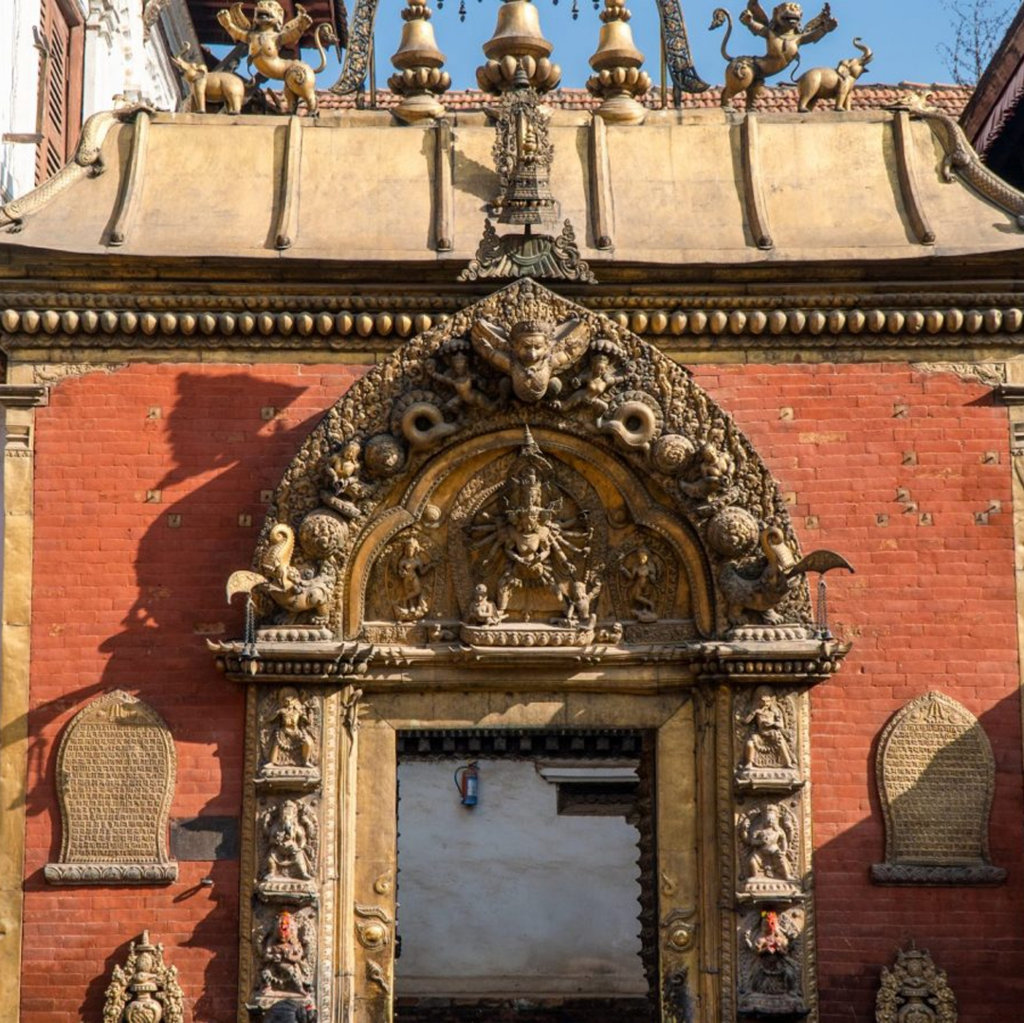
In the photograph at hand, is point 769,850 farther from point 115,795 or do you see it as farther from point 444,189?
point 444,189

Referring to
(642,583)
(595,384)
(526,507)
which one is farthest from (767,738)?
(595,384)

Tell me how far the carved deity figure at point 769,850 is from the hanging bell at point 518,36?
20.7ft

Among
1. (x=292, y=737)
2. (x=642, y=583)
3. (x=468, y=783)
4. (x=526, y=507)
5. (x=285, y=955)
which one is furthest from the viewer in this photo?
(x=468, y=783)

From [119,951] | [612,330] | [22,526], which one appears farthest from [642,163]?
[119,951]

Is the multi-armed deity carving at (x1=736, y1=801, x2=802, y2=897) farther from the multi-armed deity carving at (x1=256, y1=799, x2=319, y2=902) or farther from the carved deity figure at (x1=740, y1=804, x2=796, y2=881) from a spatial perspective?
the multi-armed deity carving at (x1=256, y1=799, x2=319, y2=902)

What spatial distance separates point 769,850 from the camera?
13742 millimetres

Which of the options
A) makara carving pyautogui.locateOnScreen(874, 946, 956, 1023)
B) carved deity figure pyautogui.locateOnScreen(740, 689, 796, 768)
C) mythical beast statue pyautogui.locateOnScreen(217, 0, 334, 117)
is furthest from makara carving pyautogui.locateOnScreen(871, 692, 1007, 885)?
mythical beast statue pyautogui.locateOnScreen(217, 0, 334, 117)

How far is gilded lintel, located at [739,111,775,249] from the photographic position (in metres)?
→ 14.6

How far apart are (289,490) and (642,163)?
3.74 metres

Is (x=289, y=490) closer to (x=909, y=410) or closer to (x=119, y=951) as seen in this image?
(x=119, y=951)

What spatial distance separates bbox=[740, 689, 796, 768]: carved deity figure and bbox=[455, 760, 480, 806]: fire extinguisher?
1002 cm

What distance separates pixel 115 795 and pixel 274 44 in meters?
6.27

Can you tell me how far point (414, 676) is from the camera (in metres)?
14.2

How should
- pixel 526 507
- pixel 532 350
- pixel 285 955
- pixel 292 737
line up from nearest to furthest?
pixel 285 955, pixel 532 350, pixel 292 737, pixel 526 507
